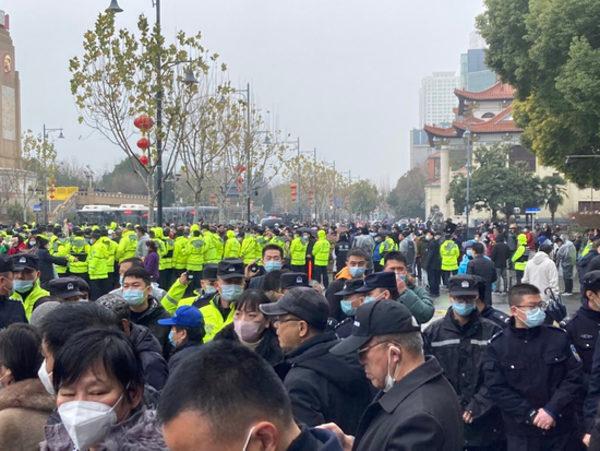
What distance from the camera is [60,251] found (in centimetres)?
1908

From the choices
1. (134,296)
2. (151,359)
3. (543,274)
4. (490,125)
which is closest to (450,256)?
(543,274)

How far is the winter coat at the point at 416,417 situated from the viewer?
3.41m

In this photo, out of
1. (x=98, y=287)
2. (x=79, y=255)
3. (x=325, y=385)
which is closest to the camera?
(x=325, y=385)

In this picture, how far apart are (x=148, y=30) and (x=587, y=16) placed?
37.8 ft

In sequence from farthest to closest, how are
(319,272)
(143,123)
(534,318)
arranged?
(319,272) → (143,123) → (534,318)

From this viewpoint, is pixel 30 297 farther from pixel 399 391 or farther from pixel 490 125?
pixel 490 125

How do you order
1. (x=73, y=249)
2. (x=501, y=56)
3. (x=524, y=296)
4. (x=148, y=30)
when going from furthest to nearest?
(x=501, y=56), (x=148, y=30), (x=73, y=249), (x=524, y=296)

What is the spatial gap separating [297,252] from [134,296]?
15.0 meters

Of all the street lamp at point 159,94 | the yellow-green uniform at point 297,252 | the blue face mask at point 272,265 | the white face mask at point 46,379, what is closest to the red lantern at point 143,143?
the street lamp at point 159,94

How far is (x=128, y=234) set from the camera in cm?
1961

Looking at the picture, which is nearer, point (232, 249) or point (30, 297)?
point (30, 297)

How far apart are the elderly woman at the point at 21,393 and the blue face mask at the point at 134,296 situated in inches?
108

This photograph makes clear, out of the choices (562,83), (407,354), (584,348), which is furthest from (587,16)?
(407,354)

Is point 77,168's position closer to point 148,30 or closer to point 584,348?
point 148,30
